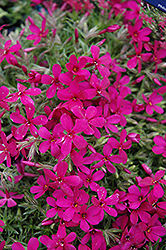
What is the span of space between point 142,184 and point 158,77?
76 centimetres

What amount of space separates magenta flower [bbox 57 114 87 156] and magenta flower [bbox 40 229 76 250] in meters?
0.38

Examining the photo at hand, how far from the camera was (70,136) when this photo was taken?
1002mm

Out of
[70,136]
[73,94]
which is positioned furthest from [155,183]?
[73,94]

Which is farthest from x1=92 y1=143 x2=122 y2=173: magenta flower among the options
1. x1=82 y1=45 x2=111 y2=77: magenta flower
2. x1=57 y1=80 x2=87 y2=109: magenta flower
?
x1=82 y1=45 x2=111 y2=77: magenta flower

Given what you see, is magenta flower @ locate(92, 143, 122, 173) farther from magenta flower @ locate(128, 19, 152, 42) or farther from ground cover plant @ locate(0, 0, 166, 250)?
magenta flower @ locate(128, 19, 152, 42)

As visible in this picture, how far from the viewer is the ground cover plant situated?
3.40 ft

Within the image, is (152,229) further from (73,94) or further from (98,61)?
(98,61)

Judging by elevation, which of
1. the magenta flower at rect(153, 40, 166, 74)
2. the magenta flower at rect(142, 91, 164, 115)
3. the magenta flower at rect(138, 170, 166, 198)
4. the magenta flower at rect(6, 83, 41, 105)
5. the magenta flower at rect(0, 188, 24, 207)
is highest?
the magenta flower at rect(153, 40, 166, 74)

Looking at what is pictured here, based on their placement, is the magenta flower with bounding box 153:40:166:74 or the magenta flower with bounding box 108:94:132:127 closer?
the magenta flower with bounding box 108:94:132:127

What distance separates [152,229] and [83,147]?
57 centimetres

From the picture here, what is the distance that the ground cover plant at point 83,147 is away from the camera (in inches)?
40.8

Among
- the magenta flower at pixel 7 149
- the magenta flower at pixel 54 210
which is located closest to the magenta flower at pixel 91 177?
the magenta flower at pixel 54 210

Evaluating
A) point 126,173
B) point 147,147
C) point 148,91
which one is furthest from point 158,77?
point 126,173

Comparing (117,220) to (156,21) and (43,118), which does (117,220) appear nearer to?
(43,118)
